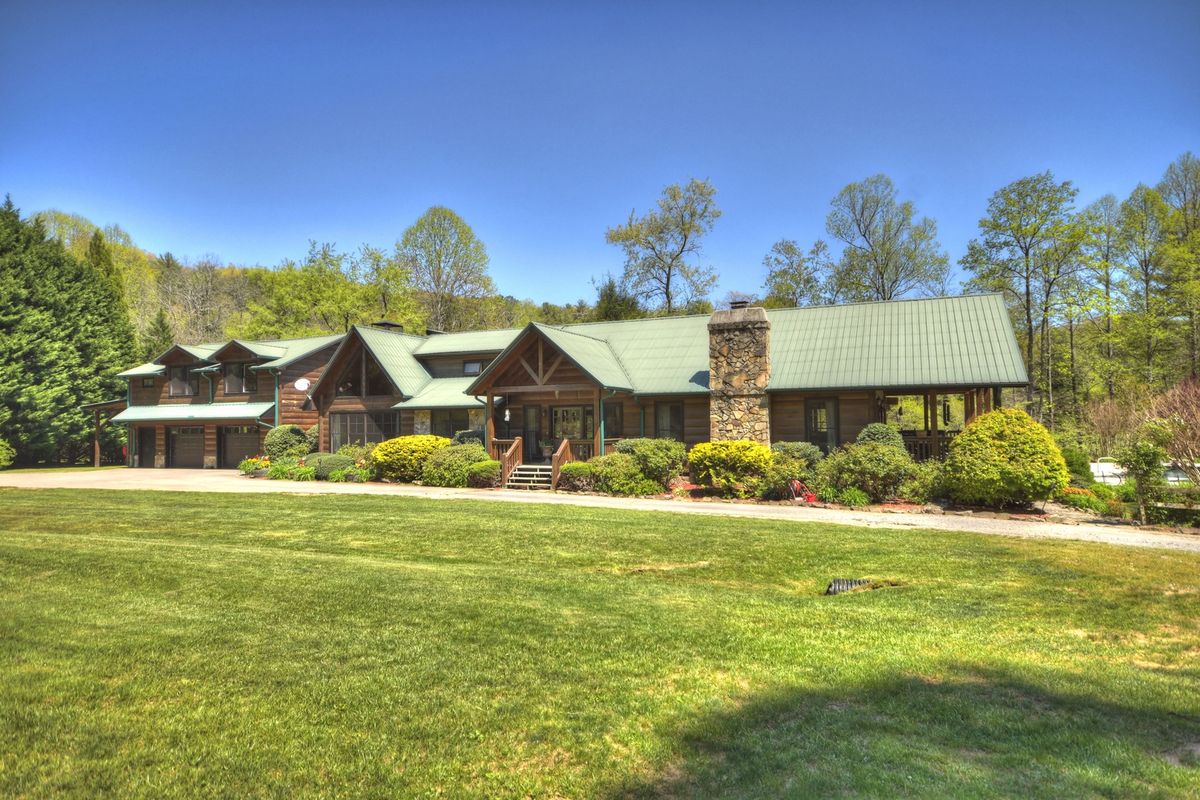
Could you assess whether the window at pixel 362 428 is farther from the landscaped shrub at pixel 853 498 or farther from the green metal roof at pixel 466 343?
the landscaped shrub at pixel 853 498

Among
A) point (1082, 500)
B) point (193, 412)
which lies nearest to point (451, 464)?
point (1082, 500)

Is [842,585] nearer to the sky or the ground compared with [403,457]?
nearer to the ground

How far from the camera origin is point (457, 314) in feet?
169

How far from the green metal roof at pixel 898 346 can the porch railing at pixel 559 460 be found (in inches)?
265

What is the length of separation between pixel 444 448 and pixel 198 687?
62.1 ft

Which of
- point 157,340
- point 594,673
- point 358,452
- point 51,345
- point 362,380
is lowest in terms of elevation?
point 594,673

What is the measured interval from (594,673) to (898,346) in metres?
20.2

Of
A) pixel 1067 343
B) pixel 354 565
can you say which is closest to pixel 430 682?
pixel 354 565

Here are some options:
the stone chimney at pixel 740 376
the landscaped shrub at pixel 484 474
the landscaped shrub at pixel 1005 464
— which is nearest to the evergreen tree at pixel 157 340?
the landscaped shrub at pixel 484 474

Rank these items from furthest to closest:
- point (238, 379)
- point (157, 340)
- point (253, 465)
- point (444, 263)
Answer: point (444, 263) → point (157, 340) → point (238, 379) → point (253, 465)

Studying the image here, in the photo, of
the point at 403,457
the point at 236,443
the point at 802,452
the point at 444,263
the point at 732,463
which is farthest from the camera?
the point at 444,263

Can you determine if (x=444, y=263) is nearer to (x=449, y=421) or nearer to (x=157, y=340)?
(x=157, y=340)

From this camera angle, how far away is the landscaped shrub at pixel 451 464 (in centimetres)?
2302

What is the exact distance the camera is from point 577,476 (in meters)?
21.4
